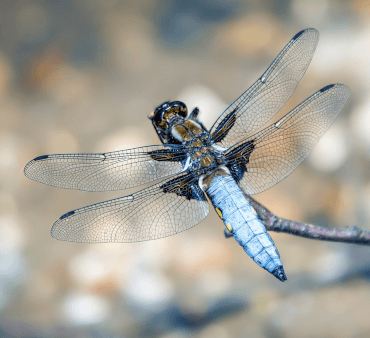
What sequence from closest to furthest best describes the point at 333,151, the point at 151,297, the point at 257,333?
1. the point at 257,333
2. the point at 151,297
3. the point at 333,151

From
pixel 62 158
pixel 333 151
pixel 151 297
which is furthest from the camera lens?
pixel 333 151

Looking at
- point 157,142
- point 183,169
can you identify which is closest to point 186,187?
point 183,169

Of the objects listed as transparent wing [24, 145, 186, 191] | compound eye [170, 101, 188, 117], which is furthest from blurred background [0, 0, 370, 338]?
transparent wing [24, 145, 186, 191]

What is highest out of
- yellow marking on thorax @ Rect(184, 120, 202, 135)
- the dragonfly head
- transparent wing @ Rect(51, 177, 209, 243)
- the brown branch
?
the dragonfly head

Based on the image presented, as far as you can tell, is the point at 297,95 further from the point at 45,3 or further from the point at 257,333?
the point at 45,3

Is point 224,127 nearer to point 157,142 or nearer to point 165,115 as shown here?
point 165,115

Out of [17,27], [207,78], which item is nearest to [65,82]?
[17,27]

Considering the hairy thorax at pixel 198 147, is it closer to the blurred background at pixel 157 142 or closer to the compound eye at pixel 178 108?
the compound eye at pixel 178 108

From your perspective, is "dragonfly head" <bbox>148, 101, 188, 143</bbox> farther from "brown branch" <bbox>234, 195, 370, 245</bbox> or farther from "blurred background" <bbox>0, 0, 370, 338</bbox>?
"blurred background" <bbox>0, 0, 370, 338</bbox>
